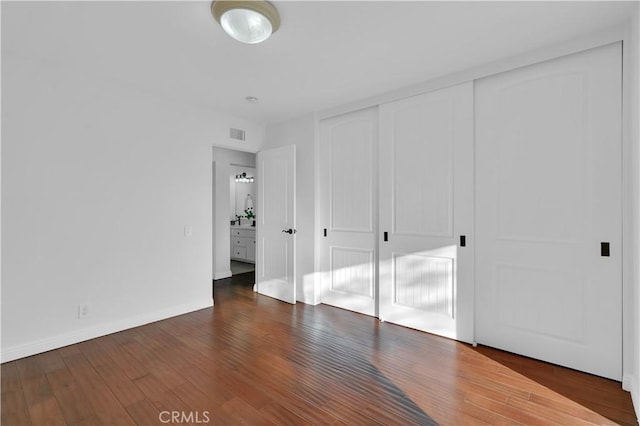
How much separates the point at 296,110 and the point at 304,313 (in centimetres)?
257

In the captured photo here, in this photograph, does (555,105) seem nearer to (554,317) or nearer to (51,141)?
(554,317)

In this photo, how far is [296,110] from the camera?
4.02 meters

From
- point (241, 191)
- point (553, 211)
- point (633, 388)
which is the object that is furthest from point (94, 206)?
point (241, 191)

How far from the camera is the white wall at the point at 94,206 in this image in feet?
8.52

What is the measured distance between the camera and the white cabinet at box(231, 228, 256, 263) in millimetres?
6962

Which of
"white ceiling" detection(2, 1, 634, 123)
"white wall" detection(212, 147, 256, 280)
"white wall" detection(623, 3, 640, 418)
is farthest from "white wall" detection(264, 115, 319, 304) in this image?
"white wall" detection(623, 3, 640, 418)

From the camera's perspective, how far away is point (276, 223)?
4.39 metres

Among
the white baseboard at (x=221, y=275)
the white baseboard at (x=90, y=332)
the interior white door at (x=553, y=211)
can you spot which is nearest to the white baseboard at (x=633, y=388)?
the interior white door at (x=553, y=211)

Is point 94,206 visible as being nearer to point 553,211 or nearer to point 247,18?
point 247,18

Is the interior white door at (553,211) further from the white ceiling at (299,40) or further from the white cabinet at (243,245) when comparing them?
the white cabinet at (243,245)

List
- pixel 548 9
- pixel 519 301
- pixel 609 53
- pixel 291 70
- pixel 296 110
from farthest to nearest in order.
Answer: pixel 296 110 < pixel 291 70 < pixel 519 301 < pixel 609 53 < pixel 548 9

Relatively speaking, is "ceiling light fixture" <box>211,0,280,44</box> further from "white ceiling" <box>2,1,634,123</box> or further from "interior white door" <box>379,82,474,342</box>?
"interior white door" <box>379,82,474,342</box>

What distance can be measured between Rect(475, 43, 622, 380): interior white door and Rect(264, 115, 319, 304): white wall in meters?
2.02

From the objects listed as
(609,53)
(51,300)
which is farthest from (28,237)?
(609,53)
